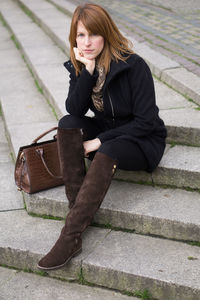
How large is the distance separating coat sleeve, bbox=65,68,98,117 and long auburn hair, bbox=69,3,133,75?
0.11 metres

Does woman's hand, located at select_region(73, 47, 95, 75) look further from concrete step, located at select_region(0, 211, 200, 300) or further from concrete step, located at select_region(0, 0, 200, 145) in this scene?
concrete step, located at select_region(0, 211, 200, 300)

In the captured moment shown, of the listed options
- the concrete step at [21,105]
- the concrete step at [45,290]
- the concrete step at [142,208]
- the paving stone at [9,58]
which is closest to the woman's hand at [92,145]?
the concrete step at [142,208]

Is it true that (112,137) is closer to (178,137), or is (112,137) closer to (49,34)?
(178,137)

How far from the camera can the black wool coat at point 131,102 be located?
3086mm

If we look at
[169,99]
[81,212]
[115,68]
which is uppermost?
[115,68]

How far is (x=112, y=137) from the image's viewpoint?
316cm

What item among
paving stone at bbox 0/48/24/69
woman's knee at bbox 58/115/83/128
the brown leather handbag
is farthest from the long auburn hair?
paving stone at bbox 0/48/24/69

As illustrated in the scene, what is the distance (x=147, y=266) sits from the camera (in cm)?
286

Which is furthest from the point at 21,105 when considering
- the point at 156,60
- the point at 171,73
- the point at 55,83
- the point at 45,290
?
the point at 45,290

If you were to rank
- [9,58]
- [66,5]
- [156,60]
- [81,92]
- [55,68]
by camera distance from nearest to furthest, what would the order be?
[81,92] → [156,60] → [55,68] → [9,58] → [66,5]

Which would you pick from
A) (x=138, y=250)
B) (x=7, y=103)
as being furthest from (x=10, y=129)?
(x=138, y=250)

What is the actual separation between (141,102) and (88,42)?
498 mm

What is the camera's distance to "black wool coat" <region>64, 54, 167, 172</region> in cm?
309

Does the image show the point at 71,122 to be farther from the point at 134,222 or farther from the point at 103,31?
the point at 134,222
